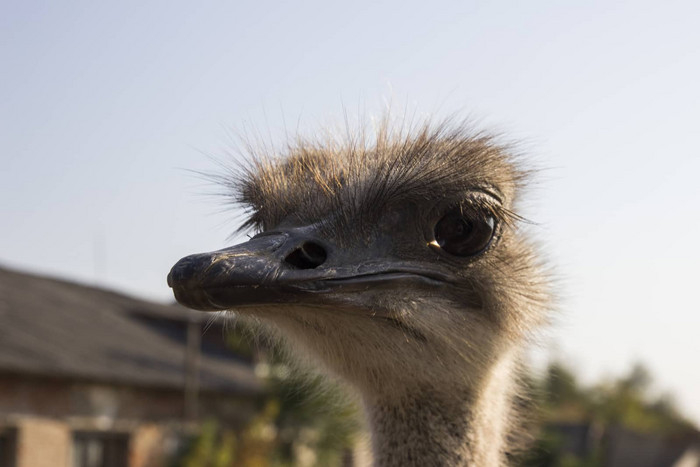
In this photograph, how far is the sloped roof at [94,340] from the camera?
42.0 feet

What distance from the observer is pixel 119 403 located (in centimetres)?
1343

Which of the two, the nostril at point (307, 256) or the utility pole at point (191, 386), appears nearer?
the nostril at point (307, 256)

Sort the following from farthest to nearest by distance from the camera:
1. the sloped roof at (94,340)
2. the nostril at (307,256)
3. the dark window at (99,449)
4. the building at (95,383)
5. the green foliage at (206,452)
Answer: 1. the green foliage at (206,452)
2. the sloped roof at (94,340)
3. the dark window at (99,449)
4. the building at (95,383)
5. the nostril at (307,256)

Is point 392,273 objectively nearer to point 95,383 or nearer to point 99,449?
point 95,383

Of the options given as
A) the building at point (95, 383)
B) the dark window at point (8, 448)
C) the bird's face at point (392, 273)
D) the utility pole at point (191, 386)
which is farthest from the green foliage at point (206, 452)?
the bird's face at point (392, 273)

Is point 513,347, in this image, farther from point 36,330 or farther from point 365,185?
point 36,330

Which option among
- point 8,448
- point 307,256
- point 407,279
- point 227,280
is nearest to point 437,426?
point 407,279

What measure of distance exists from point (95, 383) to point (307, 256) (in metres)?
11.7

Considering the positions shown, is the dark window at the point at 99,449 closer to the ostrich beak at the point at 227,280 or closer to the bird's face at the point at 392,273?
the bird's face at the point at 392,273

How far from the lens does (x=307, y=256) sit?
6.70 feet

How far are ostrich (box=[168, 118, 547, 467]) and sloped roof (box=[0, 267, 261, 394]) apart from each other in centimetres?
1001

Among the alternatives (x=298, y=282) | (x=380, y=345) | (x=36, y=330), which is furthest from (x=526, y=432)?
(x=36, y=330)

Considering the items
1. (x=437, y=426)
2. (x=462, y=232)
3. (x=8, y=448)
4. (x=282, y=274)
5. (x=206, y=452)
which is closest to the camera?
(x=282, y=274)

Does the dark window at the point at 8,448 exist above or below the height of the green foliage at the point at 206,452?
below
